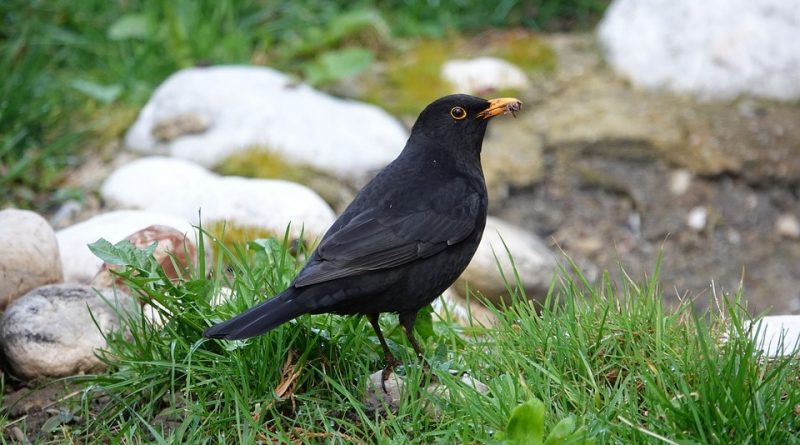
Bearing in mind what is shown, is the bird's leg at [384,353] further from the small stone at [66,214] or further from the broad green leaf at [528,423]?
the small stone at [66,214]

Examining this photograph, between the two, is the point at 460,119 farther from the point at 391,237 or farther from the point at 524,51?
the point at 524,51

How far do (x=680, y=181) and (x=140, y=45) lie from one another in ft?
13.3

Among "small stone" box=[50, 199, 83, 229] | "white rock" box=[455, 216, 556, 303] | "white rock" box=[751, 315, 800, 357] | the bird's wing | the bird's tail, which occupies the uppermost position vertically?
the bird's wing

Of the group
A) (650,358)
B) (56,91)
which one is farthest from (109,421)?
(56,91)

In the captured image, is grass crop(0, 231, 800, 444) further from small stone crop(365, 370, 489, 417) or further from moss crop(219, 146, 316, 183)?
moss crop(219, 146, 316, 183)

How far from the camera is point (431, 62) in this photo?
25.0 feet

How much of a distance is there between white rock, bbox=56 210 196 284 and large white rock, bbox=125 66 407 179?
1.43 metres

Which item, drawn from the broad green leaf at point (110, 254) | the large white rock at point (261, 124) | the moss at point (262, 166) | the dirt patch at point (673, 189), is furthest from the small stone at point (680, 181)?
the broad green leaf at point (110, 254)

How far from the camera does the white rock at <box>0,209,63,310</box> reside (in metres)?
4.48

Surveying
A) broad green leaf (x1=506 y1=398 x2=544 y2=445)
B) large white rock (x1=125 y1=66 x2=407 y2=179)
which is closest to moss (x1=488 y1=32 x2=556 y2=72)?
large white rock (x1=125 y1=66 x2=407 y2=179)

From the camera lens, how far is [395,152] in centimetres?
669

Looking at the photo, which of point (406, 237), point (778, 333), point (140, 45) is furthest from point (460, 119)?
point (140, 45)

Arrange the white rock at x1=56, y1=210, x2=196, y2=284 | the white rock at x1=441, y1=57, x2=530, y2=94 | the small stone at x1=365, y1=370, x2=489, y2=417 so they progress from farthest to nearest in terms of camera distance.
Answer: the white rock at x1=441, y1=57, x2=530, y2=94 < the white rock at x1=56, y1=210, x2=196, y2=284 < the small stone at x1=365, y1=370, x2=489, y2=417

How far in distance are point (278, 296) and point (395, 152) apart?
317 centimetres
